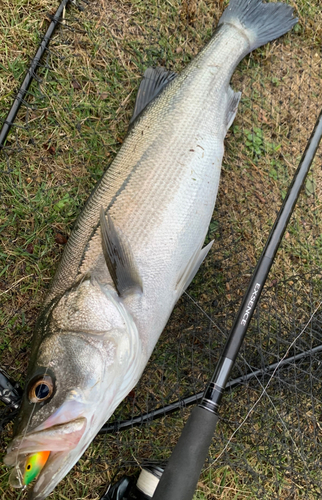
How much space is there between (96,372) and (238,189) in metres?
1.72

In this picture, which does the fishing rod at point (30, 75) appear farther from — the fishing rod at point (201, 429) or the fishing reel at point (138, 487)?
A: the fishing reel at point (138, 487)

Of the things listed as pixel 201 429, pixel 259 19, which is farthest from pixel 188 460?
pixel 259 19

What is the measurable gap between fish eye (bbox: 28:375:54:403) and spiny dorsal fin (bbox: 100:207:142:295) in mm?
501

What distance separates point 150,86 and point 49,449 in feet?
6.91

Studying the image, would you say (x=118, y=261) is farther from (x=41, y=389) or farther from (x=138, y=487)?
(x=138, y=487)

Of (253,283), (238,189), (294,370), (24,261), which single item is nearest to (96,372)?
(253,283)

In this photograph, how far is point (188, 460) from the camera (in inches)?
66.4

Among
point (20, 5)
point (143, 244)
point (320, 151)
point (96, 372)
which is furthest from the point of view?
point (320, 151)

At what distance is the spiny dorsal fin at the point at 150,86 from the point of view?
2.43 meters

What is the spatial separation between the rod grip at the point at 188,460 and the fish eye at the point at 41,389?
24.6 inches

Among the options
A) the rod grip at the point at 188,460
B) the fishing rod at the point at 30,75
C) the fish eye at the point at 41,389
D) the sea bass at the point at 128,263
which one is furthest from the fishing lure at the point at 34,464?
the fishing rod at the point at 30,75

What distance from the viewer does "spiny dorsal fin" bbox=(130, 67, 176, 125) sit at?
2428mm

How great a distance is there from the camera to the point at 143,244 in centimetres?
195

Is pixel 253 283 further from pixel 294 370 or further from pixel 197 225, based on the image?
pixel 294 370
